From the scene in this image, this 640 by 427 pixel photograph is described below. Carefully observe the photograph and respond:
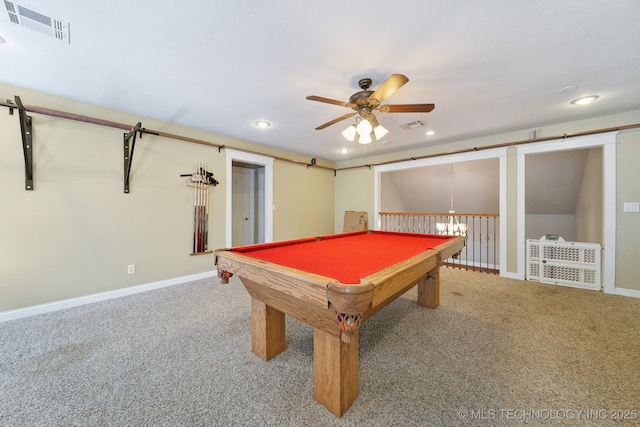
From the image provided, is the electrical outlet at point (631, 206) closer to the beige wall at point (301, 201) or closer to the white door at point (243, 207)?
the beige wall at point (301, 201)

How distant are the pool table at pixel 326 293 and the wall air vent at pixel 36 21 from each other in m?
1.86

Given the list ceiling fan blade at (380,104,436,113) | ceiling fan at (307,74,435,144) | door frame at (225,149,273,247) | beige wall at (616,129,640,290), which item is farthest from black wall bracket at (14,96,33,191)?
beige wall at (616,129,640,290)

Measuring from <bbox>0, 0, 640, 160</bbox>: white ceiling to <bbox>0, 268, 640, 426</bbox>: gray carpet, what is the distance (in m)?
2.29

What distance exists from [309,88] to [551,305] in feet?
11.7

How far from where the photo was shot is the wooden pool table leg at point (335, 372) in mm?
1249

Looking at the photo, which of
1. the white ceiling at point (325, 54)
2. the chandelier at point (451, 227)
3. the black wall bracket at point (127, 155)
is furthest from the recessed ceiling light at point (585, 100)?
the black wall bracket at point (127, 155)

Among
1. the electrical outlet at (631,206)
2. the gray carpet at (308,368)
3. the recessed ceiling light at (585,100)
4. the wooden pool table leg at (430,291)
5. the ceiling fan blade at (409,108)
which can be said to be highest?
the recessed ceiling light at (585,100)

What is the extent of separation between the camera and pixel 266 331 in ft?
5.62

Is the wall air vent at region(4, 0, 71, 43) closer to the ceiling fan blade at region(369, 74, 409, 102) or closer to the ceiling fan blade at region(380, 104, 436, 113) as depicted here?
the ceiling fan blade at region(369, 74, 409, 102)

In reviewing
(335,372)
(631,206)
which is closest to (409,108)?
(335,372)

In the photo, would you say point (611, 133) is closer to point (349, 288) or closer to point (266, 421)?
point (349, 288)

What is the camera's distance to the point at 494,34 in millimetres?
1619

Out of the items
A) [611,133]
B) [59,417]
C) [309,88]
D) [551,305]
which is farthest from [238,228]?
[611,133]

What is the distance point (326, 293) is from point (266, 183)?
A: 3776 mm
